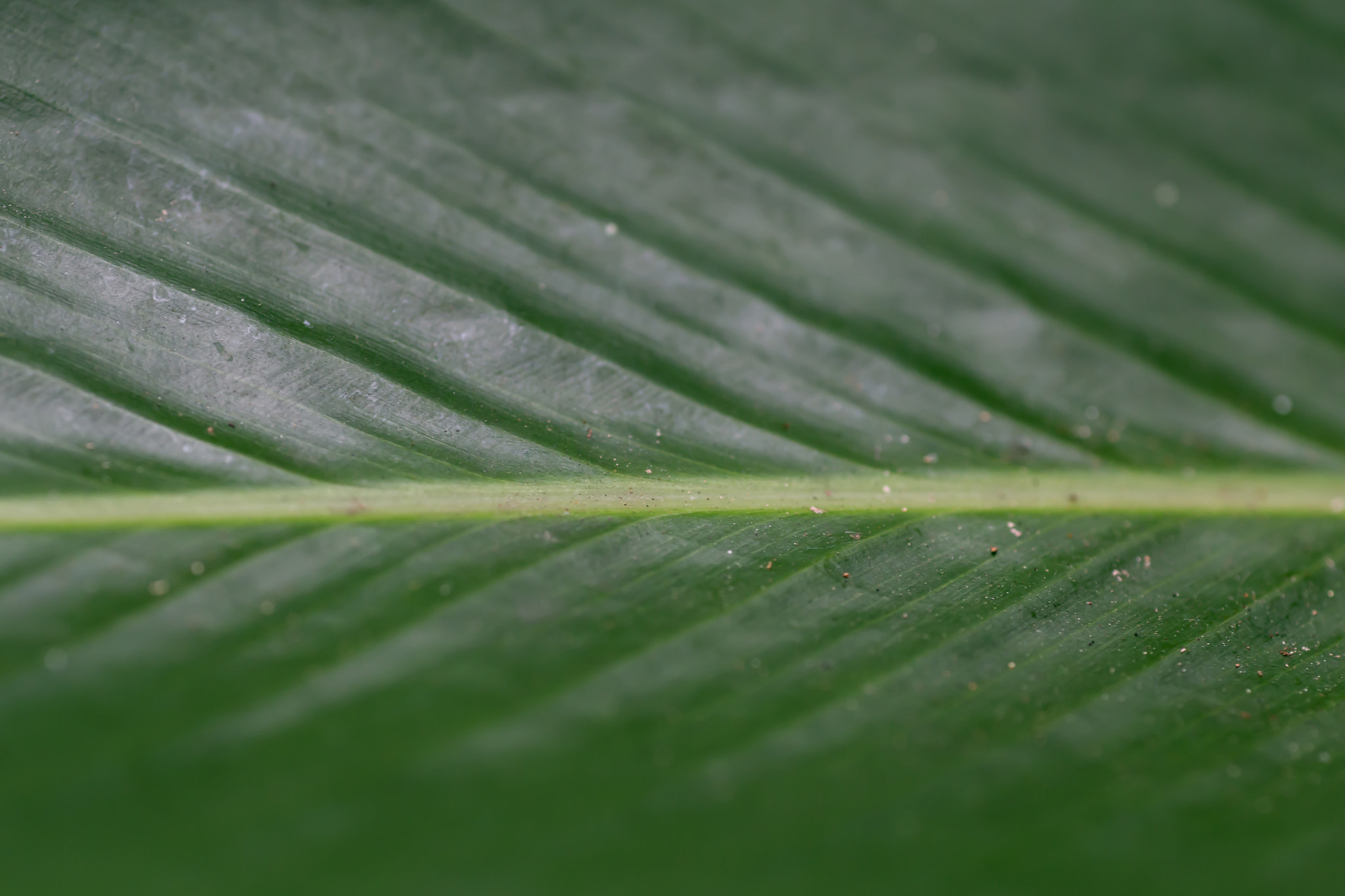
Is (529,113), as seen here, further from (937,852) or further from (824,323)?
(937,852)

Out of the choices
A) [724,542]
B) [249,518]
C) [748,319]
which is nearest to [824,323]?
[748,319]

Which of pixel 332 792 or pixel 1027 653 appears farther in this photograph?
pixel 1027 653

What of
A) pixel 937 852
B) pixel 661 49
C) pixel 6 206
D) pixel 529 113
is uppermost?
pixel 661 49

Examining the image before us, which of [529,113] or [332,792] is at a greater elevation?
[529,113]

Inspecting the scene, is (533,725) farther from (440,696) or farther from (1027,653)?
(1027,653)
